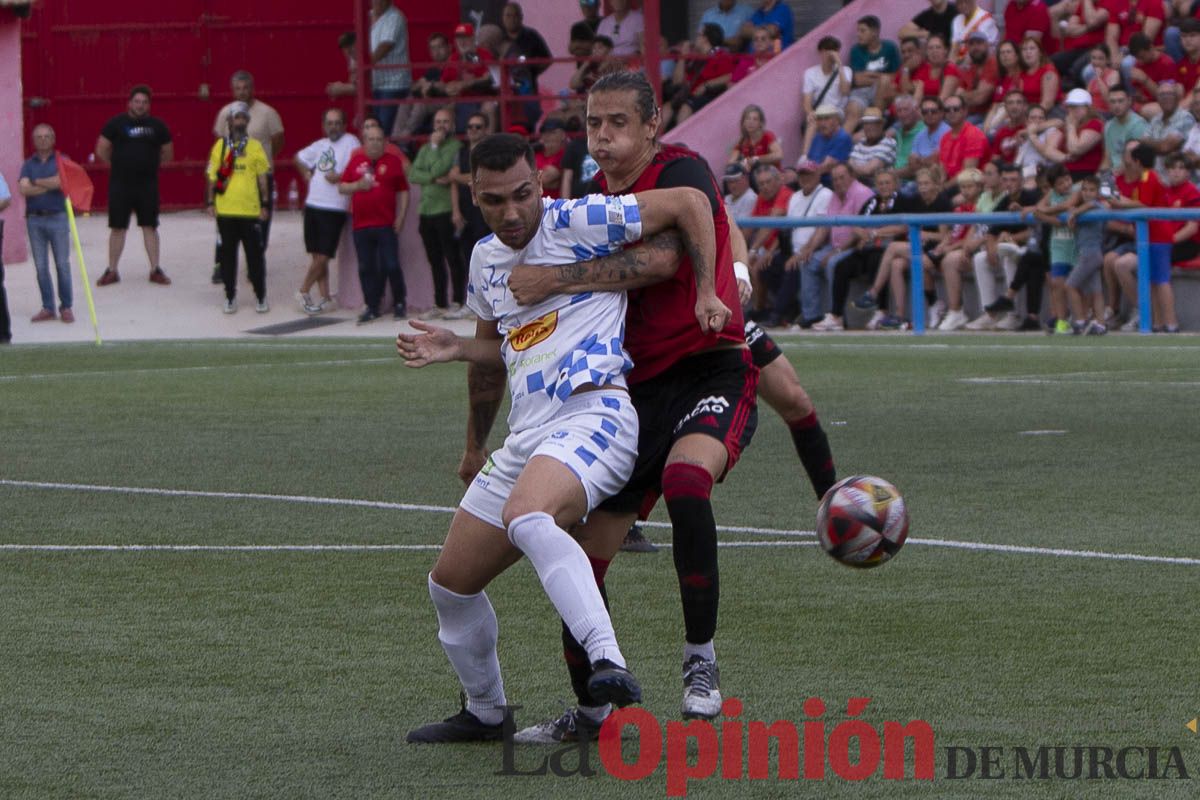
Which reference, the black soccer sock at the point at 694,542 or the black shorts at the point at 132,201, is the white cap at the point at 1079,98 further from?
the black soccer sock at the point at 694,542

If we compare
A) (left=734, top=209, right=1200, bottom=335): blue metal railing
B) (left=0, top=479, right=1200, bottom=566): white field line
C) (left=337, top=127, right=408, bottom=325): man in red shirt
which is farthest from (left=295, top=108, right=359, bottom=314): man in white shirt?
(left=0, top=479, right=1200, bottom=566): white field line

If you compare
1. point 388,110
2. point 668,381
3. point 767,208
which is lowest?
point 668,381

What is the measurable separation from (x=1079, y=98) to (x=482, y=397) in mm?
A: 15235

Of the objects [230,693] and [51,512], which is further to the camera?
[51,512]

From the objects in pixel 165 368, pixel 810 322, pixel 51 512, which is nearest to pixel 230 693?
pixel 51 512

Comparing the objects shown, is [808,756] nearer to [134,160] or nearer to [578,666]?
[578,666]

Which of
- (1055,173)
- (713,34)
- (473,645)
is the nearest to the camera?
(473,645)

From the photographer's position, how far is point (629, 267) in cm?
538

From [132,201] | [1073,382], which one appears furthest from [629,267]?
[132,201]

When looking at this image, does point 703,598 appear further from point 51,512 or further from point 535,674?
point 51,512

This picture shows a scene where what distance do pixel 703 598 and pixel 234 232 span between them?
1988cm

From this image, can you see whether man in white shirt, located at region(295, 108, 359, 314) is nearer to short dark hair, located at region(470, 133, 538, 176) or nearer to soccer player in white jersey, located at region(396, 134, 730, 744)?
soccer player in white jersey, located at region(396, 134, 730, 744)

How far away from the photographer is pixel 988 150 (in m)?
20.9

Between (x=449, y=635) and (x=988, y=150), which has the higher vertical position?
(x=988, y=150)
